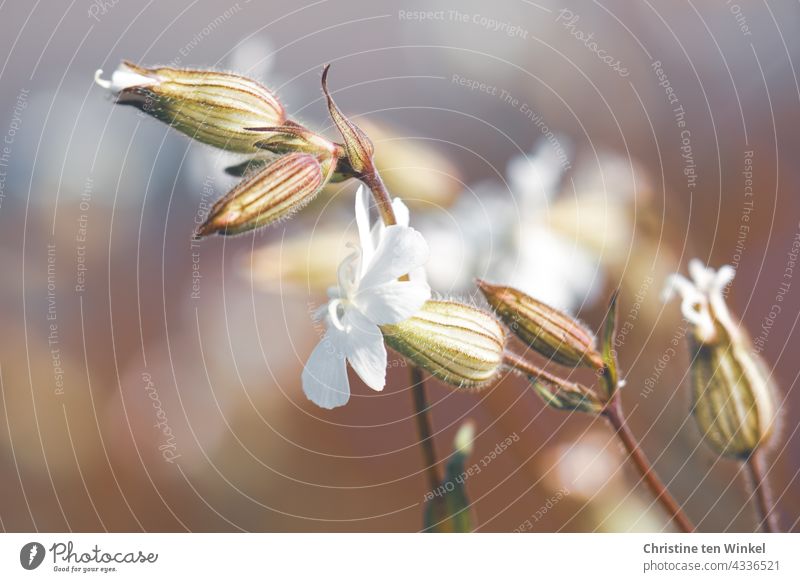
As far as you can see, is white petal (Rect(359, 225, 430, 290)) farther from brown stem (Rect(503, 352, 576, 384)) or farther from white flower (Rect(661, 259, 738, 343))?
white flower (Rect(661, 259, 738, 343))

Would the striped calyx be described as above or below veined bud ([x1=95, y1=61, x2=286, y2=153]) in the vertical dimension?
below

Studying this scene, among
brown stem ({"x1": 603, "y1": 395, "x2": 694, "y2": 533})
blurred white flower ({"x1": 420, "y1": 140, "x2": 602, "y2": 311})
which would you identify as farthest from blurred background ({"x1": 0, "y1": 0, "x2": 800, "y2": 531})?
brown stem ({"x1": 603, "y1": 395, "x2": 694, "y2": 533})

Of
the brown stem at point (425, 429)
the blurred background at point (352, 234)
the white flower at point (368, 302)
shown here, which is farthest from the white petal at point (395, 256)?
the blurred background at point (352, 234)

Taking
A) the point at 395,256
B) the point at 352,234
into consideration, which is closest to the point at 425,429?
the point at 395,256

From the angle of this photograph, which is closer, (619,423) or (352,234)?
(619,423)

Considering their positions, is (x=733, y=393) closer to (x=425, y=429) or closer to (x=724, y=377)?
(x=724, y=377)

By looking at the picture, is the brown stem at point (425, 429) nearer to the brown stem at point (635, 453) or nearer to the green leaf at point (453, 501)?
the green leaf at point (453, 501)

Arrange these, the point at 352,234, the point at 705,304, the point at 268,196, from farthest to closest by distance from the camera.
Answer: the point at 352,234, the point at 705,304, the point at 268,196
